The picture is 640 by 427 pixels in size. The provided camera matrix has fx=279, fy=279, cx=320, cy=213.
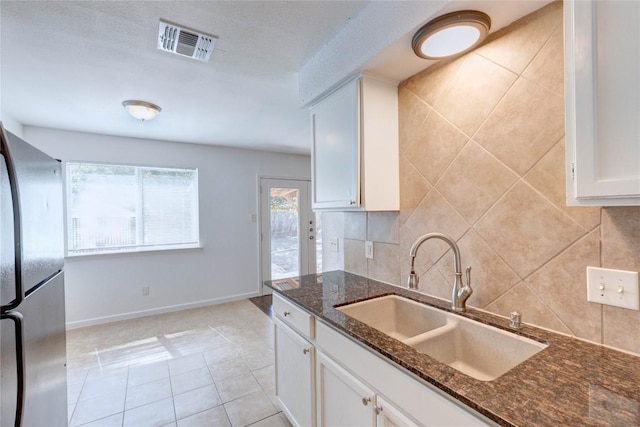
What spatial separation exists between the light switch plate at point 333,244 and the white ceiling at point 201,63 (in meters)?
1.08

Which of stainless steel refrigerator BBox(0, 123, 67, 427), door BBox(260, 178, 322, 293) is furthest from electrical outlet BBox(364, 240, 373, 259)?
door BBox(260, 178, 322, 293)

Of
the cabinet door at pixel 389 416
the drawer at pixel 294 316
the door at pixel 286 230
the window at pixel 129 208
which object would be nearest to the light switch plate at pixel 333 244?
the drawer at pixel 294 316

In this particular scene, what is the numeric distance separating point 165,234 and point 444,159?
12.2 ft

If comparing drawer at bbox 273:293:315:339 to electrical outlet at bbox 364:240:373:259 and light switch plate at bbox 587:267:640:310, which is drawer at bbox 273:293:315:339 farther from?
light switch plate at bbox 587:267:640:310

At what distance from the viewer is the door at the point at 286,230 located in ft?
14.8

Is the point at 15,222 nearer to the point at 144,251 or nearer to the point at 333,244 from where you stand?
the point at 333,244

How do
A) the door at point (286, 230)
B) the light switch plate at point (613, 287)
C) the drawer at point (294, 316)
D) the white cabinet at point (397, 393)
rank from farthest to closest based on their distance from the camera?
1. the door at point (286, 230)
2. the drawer at point (294, 316)
3. the light switch plate at point (613, 287)
4. the white cabinet at point (397, 393)

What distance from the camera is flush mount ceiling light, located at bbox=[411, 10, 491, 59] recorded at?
109 centimetres

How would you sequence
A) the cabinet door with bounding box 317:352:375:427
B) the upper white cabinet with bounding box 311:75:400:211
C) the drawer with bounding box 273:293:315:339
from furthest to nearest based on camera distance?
the upper white cabinet with bounding box 311:75:400:211 → the drawer with bounding box 273:293:315:339 → the cabinet door with bounding box 317:352:375:427

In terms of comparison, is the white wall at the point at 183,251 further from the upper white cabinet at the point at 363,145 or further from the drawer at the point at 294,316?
the upper white cabinet at the point at 363,145

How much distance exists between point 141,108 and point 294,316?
2.24 metres

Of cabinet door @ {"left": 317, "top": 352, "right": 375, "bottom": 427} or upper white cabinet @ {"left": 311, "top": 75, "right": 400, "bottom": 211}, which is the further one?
upper white cabinet @ {"left": 311, "top": 75, "right": 400, "bottom": 211}

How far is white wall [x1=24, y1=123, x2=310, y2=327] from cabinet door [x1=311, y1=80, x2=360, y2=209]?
257 centimetres

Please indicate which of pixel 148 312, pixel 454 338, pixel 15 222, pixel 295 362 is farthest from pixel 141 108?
pixel 454 338
